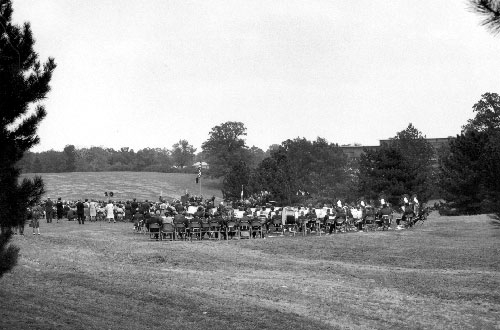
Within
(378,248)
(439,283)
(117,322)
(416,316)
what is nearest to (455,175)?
(378,248)

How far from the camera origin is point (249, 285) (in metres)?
17.7

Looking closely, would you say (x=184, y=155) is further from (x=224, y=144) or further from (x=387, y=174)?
(x=387, y=174)

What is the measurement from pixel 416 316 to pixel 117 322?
6.35m

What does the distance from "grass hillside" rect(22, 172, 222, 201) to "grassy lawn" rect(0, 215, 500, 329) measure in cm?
6457

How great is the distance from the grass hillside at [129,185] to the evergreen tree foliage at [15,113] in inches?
3163

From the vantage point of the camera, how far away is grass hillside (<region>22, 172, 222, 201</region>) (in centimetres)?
9400

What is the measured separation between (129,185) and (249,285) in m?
91.1

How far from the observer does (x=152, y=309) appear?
13617mm

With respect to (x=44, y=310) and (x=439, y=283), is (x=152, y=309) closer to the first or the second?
(x=44, y=310)

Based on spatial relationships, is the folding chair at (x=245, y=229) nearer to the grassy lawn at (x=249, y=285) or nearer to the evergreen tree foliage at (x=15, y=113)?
the grassy lawn at (x=249, y=285)

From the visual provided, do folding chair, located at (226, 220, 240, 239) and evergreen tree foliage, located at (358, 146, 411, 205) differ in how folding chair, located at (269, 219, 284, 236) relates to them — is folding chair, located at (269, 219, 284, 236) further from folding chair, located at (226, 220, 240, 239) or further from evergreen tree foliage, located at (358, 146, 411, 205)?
evergreen tree foliage, located at (358, 146, 411, 205)

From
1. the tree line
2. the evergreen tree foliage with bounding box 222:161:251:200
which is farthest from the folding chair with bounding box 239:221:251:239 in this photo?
the evergreen tree foliage with bounding box 222:161:251:200

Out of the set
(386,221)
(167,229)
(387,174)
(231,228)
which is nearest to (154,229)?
(167,229)

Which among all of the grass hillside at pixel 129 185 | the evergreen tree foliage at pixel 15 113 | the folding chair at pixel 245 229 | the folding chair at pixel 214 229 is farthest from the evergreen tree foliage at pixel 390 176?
the evergreen tree foliage at pixel 15 113
